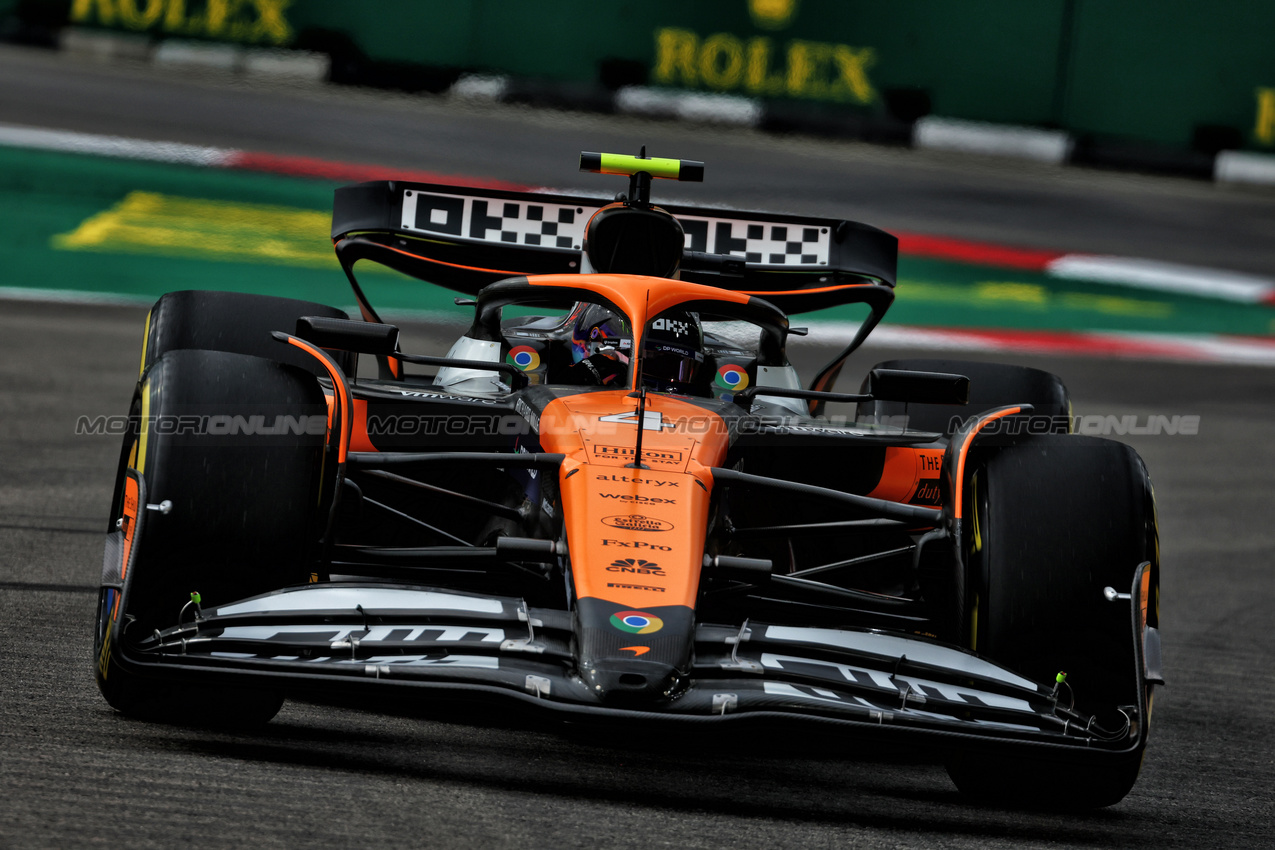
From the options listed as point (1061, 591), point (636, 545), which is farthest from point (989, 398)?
point (636, 545)

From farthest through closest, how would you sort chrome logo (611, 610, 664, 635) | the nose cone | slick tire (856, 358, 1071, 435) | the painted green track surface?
the painted green track surface → slick tire (856, 358, 1071, 435) → chrome logo (611, 610, 664, 635) → the nose cone

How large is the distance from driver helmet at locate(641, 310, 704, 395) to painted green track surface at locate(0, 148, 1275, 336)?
6.57 m

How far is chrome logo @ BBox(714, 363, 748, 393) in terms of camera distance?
4988 mm

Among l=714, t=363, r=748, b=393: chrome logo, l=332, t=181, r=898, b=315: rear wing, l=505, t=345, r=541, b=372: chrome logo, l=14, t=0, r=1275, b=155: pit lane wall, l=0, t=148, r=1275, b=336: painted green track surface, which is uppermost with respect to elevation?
l=14, t=0, r=1275, b=155: pit lane wall

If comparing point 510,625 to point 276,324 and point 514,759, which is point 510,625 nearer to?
point 514,759

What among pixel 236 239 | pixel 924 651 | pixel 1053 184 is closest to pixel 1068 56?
pixel 1053 184

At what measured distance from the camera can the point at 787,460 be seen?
13.6 ft

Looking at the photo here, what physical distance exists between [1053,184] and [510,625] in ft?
44.6

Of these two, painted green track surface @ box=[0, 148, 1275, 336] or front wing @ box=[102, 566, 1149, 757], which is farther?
painted green track surface @ box=[0, 148, 1275, 336]

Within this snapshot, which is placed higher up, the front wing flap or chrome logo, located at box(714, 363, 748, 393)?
chrome logo, located at box(714, 363, 748, 393)

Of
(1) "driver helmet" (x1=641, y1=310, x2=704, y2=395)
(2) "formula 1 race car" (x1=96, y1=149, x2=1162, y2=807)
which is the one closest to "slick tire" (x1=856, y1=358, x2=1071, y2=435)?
(2) "formula 1 race car" (x1=96, y1=149, x2=1162, y2=807)

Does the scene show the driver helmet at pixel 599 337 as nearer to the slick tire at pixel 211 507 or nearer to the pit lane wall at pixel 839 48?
the slick tire at pixel 211 507

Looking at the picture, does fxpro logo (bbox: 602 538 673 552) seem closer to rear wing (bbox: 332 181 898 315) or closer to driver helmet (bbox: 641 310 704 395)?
driver helmet (bbox: 641 310 704 395)

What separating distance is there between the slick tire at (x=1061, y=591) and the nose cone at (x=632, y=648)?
82 cm
